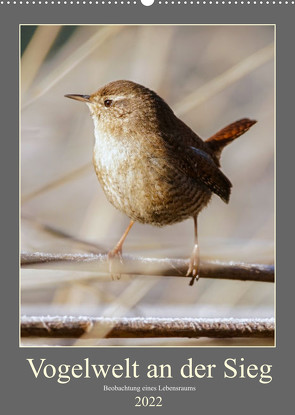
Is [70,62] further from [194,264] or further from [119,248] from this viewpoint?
[194,264]

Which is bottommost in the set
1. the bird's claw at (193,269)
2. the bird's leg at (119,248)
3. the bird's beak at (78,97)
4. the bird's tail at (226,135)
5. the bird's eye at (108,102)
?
the bird's claw at (193,269)

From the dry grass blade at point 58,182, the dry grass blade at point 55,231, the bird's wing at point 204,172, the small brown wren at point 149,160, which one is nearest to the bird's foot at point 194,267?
the small brown wren at point 149,160

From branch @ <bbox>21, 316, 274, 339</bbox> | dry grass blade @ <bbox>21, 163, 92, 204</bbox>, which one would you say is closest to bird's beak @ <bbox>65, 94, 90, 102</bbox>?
dry grass blade @ <bbox>21, 163, 92, 204</bbox>

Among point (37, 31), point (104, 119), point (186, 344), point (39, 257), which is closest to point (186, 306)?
point (186, 344)

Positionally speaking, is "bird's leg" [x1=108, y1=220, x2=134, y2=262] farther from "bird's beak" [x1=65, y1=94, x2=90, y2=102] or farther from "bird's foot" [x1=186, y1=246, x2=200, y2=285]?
"bird's beak" [x1=65, y1=94, x2=90, y2=102]

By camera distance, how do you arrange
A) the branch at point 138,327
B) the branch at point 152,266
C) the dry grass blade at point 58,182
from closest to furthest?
the branch at point 138,327 → the branch at point 152,266 → the dry grass blade at point 58,182

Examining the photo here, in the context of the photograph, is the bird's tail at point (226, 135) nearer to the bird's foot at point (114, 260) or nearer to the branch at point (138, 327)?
the bird's foot at point (114, 260)
